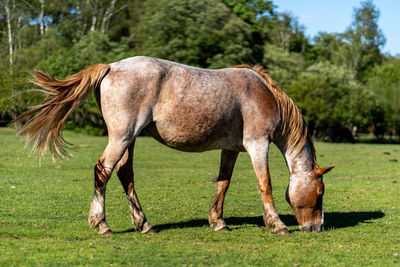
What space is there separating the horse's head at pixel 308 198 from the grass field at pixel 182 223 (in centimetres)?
24

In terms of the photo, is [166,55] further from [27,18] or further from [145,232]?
[145,232]

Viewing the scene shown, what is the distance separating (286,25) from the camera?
87.1 m

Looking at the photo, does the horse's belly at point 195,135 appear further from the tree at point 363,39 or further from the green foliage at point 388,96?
the tree at point 363,39

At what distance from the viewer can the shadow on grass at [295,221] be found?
885 cm

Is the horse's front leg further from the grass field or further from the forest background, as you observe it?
the forest background

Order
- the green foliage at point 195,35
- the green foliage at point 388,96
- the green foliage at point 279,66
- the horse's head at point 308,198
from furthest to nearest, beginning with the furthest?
1. the green foliage at point 388,96
2. the green foliage at point 279,66
3. the green foliage at point 195,35
4. the horse's head at point 308,198

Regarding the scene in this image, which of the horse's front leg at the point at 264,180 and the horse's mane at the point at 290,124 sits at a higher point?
the horse's mane at the point at 290,124

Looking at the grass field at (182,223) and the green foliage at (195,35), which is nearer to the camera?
the grass field at (182,223)

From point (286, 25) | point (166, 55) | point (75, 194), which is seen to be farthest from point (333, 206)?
point (286, 25)

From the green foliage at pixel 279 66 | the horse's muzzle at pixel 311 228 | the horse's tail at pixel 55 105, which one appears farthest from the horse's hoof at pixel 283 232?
the green foliage at pixel 279 66

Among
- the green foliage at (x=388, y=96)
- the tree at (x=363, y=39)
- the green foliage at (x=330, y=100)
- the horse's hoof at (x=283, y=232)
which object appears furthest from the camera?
the tree at (x=363, y=39)

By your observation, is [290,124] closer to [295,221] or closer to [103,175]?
[295,221]

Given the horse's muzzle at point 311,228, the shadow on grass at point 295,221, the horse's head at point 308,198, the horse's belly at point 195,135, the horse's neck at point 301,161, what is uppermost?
the horse's belly at point 195,135

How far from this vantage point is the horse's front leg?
324 inches
